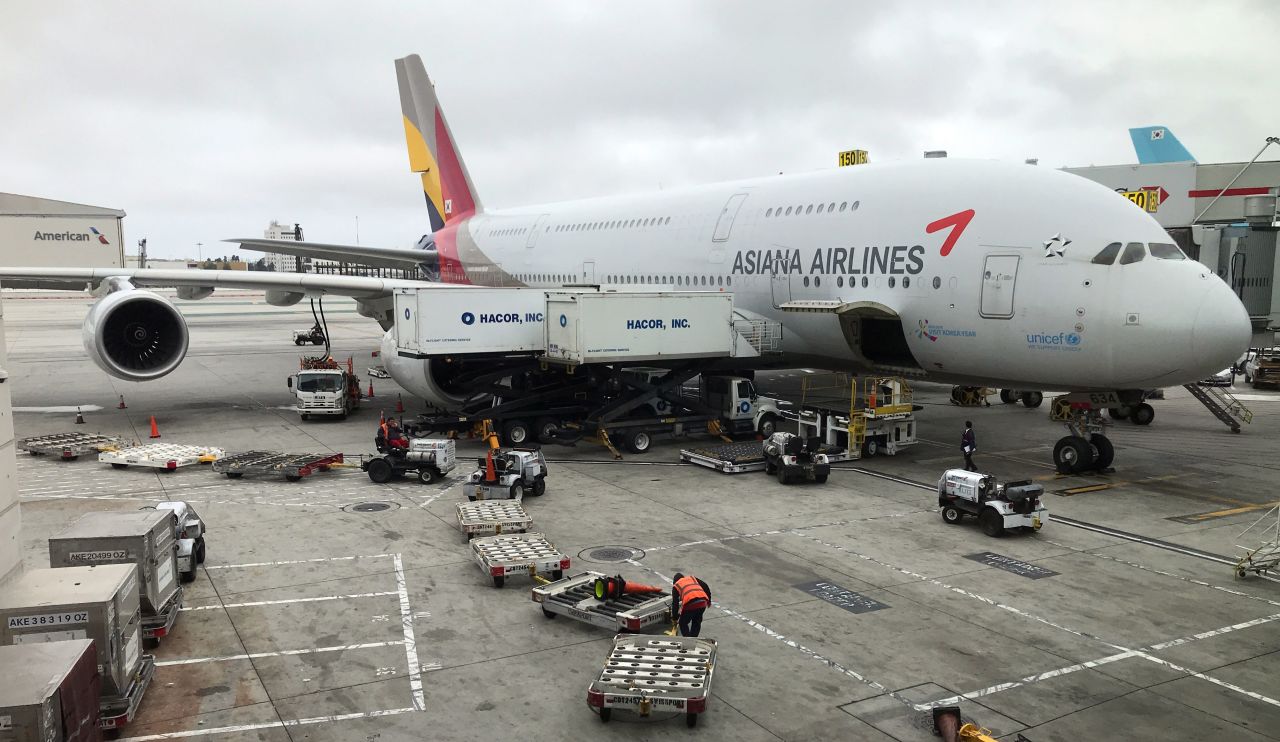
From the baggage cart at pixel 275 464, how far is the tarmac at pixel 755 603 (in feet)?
0.76

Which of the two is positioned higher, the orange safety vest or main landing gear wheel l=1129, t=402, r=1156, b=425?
main landing gear wheel l=1129, t=402, r=1156, b=425

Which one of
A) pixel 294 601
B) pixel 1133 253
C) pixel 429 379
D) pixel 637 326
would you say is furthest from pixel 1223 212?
pixel 294 601

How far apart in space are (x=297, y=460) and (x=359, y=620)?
848 centimetres

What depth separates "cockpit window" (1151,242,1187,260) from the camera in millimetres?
15555

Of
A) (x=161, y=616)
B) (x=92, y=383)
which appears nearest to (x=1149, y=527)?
(x=161, y=616)

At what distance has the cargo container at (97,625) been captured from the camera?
8000 mm

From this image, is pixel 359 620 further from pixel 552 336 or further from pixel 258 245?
pixel 258 245

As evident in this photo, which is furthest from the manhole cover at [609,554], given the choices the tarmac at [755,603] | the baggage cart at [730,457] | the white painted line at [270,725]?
the baggage cart at [730,457]

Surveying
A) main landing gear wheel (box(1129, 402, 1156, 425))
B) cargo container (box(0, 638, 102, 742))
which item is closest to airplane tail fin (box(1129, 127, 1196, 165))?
main landing gear wheel (box(1129, 402, 1156, 425))

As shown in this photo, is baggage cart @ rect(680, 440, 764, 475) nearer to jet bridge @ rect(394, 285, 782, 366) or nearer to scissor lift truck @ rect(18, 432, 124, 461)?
jet bridge @ rect(394, 285, 782, 366)

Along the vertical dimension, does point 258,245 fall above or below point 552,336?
above

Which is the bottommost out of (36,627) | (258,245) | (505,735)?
(505,735)

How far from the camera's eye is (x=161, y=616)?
9.82 m

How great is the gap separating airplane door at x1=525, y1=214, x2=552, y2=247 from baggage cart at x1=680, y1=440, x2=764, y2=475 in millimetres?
12293
